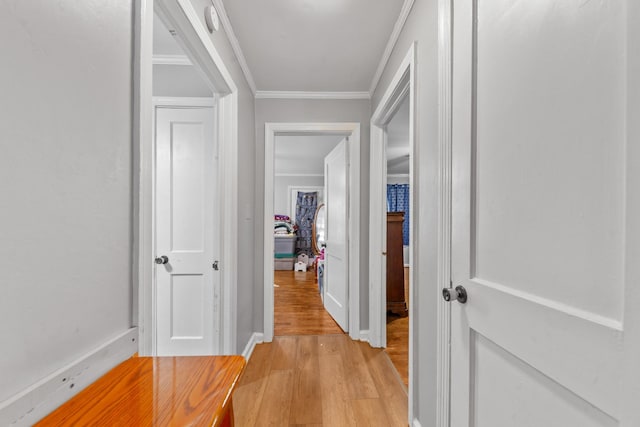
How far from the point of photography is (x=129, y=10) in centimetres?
85

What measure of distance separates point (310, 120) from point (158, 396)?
8.45 ft

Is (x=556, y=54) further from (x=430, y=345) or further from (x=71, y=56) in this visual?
(x=430, y=345)

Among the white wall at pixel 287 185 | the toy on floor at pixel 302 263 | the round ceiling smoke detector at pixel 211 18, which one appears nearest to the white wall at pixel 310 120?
the round ceiling smoke detector at pixel 211 18

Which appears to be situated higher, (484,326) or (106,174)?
(106,174)

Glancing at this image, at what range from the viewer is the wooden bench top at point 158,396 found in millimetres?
517

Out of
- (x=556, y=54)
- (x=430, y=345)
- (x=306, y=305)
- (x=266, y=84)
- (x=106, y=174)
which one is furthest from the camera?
(x=306, y=305)

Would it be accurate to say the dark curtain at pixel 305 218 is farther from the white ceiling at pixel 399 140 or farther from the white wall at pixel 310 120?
the white wall at pixel 310 120

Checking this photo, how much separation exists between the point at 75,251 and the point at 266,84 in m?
2.37

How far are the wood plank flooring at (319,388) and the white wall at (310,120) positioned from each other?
0.39 metres

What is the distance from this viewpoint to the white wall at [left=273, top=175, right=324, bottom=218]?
7.58 m

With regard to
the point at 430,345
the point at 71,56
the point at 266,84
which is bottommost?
the point at 430,345

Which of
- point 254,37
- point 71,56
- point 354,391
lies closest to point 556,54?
point 71,56

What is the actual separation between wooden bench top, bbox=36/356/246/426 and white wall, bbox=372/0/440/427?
3.10 ft

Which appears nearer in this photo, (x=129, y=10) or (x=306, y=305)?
(x=129, y=10)
